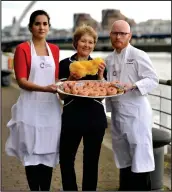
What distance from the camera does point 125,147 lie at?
390 centimetres

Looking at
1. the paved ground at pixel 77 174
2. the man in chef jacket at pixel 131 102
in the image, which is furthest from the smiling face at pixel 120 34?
the paved ground at pixel 77 174

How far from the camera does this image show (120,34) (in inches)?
146

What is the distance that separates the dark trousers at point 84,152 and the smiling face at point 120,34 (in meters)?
0.73

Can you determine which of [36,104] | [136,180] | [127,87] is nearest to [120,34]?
[127,87]

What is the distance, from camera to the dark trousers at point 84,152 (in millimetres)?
3611

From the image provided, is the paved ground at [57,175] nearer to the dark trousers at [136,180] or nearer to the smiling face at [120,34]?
the dark trousers at [136,180]

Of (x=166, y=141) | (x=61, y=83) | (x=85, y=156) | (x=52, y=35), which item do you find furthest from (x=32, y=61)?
(x=52, y=35)

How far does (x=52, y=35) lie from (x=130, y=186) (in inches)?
2809

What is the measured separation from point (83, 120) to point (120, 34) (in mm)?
779

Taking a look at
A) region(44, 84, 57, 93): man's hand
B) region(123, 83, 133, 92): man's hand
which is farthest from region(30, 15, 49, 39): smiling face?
region(123, 83, 133, 92): man's hand

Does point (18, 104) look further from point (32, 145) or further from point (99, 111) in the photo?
point (99, 111)

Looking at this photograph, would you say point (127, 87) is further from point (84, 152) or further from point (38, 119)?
point (38, 119)

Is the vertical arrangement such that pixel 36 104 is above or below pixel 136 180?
above

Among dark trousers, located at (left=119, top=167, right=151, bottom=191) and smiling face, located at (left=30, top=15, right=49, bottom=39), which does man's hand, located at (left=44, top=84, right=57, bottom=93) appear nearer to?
smiling face, located at (left=30, top=15, right=49, bottom=39)
